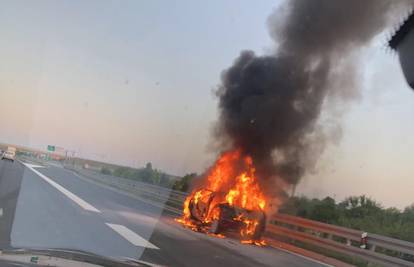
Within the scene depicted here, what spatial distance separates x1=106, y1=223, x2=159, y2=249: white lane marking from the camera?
1173 centimetres

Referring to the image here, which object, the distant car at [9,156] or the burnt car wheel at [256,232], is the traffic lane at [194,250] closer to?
the burnt car wheel at [256,232]

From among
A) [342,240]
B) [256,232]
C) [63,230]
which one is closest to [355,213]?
[342,240]

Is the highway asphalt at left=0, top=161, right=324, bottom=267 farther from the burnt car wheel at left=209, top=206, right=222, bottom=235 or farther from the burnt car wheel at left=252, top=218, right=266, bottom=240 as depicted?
the burnt car wheel at left=252, top=218, right=266, bottom=240

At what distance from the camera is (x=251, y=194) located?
18.4m

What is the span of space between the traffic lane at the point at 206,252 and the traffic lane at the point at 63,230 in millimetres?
632

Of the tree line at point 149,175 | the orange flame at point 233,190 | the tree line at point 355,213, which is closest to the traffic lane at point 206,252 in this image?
the orange flame at point 233,190

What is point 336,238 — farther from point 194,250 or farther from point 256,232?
point 194,250

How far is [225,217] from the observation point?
1658 centimetres

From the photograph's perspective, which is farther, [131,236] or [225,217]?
[225,217]

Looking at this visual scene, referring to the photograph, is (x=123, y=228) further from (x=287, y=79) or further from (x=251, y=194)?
(x=287, y=79)

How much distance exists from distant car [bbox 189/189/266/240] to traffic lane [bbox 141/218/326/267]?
2.20 ft

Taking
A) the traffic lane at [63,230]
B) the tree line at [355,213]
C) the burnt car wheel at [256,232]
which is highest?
the tree line at [355,213]

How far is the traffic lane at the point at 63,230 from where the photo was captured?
10062mm

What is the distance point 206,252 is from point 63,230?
112 inches
